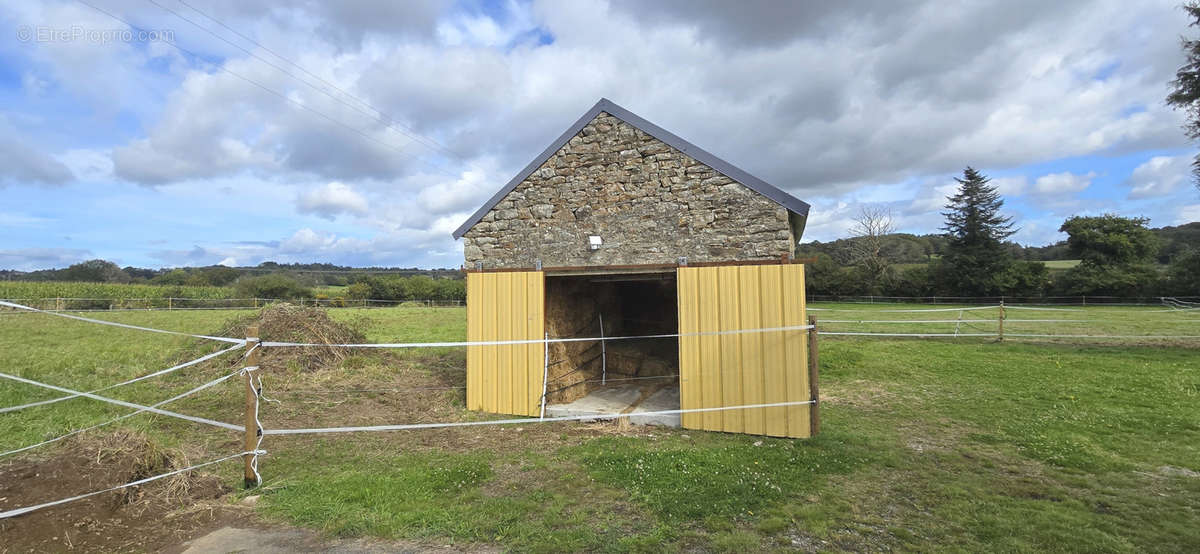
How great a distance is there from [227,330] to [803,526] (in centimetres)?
1512

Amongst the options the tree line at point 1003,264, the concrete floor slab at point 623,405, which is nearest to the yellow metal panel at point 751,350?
the concrete floor slab at point 623,405

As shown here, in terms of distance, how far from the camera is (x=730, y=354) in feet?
22.7

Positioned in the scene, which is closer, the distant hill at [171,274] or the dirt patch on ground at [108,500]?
the dirt patch on ground at [108,500]

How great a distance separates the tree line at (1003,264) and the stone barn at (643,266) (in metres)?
25.2

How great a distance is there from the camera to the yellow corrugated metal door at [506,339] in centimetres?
793

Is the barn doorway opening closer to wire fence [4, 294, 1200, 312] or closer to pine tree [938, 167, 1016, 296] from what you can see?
wire fence [4, 294, 1200, 312]

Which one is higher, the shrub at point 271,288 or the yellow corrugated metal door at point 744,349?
the shrub at point 271,288

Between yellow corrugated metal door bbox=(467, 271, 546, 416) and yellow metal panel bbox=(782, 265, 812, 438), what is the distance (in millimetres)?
3660

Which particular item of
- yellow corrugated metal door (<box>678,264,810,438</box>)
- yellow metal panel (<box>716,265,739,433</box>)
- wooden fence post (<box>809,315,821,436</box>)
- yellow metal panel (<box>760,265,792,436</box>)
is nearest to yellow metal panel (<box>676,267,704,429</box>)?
yellow corrugated metal door (<box>678,264,810,438</box>)

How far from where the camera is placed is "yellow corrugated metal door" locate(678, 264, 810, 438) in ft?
21.6

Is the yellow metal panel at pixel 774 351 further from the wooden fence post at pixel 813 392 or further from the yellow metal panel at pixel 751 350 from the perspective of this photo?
the wooden fence post at pixel 813 392

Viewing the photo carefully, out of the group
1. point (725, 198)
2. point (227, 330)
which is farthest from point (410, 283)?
point (725, 198)

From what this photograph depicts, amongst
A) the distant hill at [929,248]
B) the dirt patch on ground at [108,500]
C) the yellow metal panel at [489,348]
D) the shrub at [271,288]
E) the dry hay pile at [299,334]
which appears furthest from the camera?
the shrub at [271,288]

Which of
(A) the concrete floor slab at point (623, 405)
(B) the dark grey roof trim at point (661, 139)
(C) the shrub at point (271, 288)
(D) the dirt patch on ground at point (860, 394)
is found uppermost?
(B) the dark grey roof trim at point (661, 139)
